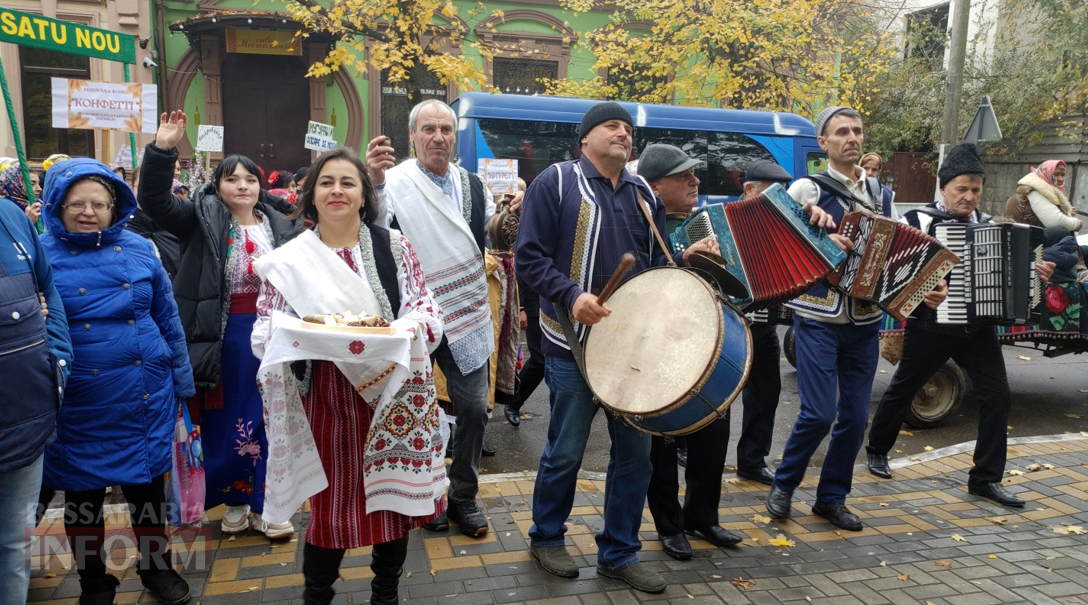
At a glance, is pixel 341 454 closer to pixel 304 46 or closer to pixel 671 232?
pixel 671 232

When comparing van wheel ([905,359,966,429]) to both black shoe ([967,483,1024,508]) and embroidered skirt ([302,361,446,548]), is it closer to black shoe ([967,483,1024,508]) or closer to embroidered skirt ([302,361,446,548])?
black shoe ([967,483,1024,508])

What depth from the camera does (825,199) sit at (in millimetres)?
4285

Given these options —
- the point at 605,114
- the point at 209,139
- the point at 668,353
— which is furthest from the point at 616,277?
the point at 209,139

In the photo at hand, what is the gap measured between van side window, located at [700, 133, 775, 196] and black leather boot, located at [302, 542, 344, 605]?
1014 cm

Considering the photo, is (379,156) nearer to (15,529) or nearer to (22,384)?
(22,384)

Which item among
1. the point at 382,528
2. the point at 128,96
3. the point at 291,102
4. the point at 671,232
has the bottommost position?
the point at 382,528

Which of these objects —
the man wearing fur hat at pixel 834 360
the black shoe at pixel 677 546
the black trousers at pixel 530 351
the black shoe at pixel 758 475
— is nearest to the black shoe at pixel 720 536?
the black shoe at pixel 677 546

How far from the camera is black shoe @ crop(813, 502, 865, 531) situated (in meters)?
4.15

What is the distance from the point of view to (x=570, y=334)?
11.1 feet

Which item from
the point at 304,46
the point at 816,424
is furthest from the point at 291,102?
the point at 816,424

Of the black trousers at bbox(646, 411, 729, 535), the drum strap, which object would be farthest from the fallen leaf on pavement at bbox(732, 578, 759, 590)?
the drum strap

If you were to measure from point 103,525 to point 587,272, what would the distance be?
2.31 m

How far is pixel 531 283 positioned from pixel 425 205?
2.65 feet

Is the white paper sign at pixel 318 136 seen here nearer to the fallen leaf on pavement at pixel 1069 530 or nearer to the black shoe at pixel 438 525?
the black shoe at pixel 438 525
